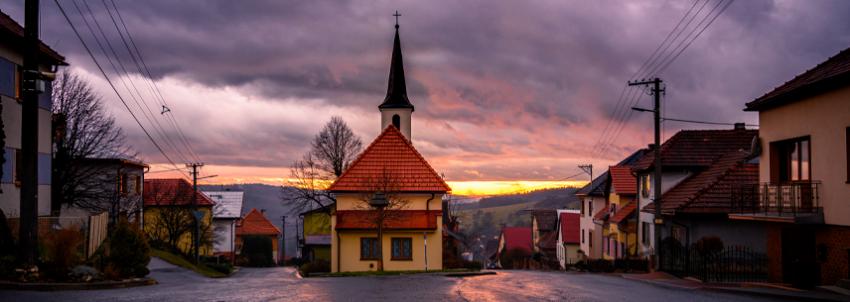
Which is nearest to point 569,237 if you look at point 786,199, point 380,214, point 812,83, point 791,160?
point 380,214

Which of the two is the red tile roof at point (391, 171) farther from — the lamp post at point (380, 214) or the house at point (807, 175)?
the house at point (807, 175)

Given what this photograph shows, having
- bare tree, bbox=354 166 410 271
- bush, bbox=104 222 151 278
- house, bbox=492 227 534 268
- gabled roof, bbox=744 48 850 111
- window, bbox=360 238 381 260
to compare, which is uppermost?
gabled roof, bbox=744 48 850 111

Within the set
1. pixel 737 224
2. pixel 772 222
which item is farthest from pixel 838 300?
pixel 737 224

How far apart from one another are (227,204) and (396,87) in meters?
40.0

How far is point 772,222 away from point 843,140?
456 centimetres

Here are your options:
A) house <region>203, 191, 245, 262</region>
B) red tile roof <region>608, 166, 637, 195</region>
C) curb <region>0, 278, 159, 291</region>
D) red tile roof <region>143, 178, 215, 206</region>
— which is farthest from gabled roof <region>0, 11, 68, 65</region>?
house <region>203, 191, 245, 262</region>

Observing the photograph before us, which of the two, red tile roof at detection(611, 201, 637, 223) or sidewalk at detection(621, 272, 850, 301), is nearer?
sidewalk at detection(621, 272, 850, 301)

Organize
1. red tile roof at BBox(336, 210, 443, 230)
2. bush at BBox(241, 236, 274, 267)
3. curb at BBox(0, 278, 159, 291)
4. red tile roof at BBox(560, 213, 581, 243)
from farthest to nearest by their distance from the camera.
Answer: bush at BBox(241, 236, 274, 267), red tile roof at BBox(560, 213, 581, 243), red tile roof at BBox(336, 210, 443, 230), curb at BBox(0, 278, 159, 291)

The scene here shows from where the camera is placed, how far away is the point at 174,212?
5597 centimetres

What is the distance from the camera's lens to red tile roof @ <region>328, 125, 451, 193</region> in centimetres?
3722

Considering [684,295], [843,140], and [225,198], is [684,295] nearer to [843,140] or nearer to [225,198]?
[843,140]

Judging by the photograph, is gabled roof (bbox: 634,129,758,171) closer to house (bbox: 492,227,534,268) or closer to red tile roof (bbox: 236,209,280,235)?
house (bbox: 492,227,534,268)

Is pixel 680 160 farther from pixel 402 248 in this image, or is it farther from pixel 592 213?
pixel 592 213

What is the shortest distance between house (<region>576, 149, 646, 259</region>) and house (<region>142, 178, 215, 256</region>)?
2846 centimetres
